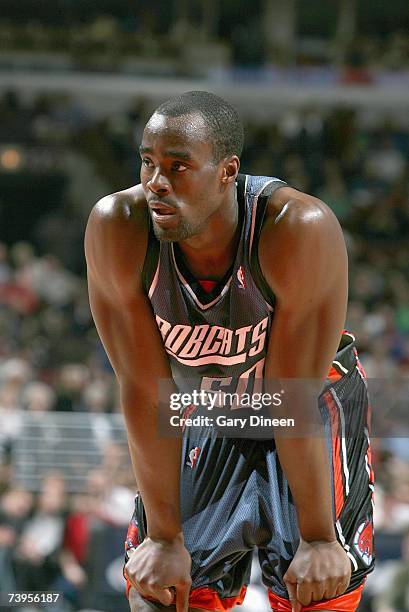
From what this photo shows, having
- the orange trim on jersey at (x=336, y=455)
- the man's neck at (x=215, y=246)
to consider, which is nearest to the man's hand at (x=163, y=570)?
the orange trim on jersey at (x=336, y=455)

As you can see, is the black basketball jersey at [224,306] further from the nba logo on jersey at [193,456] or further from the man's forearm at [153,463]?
the nba logo on jersey at [193,456]

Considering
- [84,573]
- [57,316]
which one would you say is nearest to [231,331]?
[84,573]

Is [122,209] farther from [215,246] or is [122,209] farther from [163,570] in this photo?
[163,570]

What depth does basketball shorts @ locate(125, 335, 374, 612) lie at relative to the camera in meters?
2.44

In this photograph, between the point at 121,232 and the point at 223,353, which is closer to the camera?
the point at 121,232

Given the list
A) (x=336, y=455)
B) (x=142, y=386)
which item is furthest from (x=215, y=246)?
(x=336, y=455)

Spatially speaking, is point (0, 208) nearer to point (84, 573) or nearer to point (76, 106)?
point (76, 106)

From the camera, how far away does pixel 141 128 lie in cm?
974

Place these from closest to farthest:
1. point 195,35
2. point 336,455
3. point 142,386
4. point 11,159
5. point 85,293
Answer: point 142,386 < point 336,455 < point 85,293 < point 11,159 < point 195,35

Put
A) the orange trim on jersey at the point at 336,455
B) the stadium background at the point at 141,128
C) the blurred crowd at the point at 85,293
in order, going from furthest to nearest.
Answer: the stadium background at the point at 141,128 < the blurred crowd at the point at 85,293 < the orange trim on jersey at the point at 336,455

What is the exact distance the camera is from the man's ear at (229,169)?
2.11 metres

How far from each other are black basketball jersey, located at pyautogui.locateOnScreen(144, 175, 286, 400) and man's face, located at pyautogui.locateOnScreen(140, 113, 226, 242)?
0.12 metres

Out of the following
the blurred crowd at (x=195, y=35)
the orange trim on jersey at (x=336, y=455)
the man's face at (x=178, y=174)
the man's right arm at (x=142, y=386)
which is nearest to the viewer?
the man's face at (x=178, y=174)

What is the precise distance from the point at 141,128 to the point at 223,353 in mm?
7630
